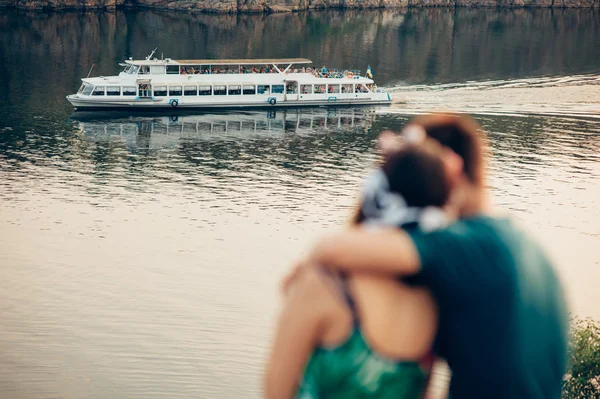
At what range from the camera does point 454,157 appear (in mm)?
3010

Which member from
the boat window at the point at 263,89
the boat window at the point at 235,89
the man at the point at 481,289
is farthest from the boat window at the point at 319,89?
the man at the point at 481,289

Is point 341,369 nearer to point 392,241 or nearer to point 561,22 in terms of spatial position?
point 392,241

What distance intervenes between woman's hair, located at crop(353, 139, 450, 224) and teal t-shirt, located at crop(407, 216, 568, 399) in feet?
0.38

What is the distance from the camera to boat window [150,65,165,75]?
54.2 metres

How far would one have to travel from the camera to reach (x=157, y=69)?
54281 millimetres

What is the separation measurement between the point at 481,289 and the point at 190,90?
170 feet

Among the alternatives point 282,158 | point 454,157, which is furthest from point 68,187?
point 454,157

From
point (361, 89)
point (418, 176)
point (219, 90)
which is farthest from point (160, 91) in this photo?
point (418, 176)

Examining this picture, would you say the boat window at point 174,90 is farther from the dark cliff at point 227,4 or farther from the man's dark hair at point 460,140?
the man's dark hair at point 460,140

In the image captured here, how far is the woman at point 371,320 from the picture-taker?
267cm

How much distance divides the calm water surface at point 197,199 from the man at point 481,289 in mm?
18758

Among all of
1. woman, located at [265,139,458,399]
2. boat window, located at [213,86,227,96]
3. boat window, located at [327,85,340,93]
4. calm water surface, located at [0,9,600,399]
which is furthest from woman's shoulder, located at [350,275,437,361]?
boat window, located at [327,85,340,93]

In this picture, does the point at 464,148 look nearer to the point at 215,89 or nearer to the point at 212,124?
the point at 212,124

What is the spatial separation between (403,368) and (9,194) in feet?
112
